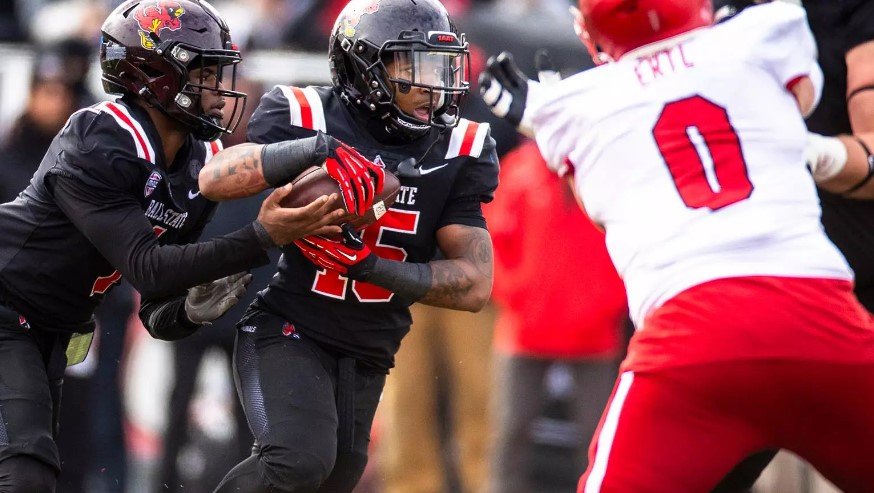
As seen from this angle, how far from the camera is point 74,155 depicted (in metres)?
3.92

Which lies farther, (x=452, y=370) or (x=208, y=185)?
(x=452, y=370)

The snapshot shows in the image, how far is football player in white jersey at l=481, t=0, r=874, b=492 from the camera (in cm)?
289

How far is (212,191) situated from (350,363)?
0.74 m

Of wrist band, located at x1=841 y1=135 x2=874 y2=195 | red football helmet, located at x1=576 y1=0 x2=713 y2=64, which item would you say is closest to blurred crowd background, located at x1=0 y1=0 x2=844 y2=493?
wrist band, located at x1=841 y1=135 x2=874 y2=195

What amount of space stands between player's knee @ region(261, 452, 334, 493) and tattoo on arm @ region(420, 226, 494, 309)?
617mm

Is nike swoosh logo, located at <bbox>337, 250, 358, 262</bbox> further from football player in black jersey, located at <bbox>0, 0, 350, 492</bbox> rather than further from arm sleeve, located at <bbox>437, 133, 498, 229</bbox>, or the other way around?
arm sleeve, located at <bbox>437, 133, 498, 229</bbox>

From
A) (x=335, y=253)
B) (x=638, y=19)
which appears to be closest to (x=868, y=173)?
(x=638, y=19)

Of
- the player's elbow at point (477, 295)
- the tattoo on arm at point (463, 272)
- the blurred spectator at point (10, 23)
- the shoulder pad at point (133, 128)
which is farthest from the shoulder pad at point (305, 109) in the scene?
the blurred spectator at point (10, 23)

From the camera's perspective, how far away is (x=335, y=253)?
12.8 feet

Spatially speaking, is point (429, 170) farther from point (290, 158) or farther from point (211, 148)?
point (211, 148)

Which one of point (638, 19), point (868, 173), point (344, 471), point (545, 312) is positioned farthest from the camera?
point (545, 312)

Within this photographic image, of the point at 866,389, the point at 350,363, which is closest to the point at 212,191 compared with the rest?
the point at 350,363

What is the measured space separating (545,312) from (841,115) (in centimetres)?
282

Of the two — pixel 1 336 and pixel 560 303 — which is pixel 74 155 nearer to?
pixel 1 336
